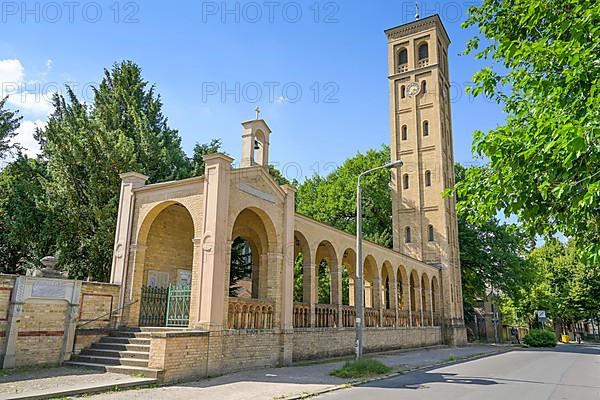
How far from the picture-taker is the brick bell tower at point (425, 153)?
33.7m

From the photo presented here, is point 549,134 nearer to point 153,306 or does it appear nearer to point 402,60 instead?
point 153,306

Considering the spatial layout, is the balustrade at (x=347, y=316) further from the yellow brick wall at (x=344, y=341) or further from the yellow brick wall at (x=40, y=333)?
the yellow brick wall at (x=40, y=333)

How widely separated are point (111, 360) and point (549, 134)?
11.3 meters

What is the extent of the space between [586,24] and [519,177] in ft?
7.59

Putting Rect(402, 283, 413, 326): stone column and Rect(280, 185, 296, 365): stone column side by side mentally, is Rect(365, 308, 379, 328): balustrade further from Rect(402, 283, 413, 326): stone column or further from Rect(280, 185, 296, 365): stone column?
Rect(280, 185, 296, 365): stone column

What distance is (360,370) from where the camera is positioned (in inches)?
513

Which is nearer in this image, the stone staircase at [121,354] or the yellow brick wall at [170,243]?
the stone staircase at [121,354]

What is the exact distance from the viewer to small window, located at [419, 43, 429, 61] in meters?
37.6

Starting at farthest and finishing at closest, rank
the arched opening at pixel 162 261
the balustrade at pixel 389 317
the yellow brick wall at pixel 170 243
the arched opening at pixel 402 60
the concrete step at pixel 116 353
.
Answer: the arched opening at pixel 402 60 → the balustrade at pixel 389 317 → the yellow brick wall at pixel 170 243 → the arched opening at pixel 162 261 → the concrete step at pixel 116 353

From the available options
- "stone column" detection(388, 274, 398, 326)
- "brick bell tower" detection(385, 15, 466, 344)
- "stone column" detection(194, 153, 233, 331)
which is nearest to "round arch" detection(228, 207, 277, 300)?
"stone column" detection(194, 153, 233, 331)

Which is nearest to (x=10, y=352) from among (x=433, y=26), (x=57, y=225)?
(x=57, y=225)

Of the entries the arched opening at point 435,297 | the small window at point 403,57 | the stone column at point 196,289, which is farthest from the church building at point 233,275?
the small window at point 403,57

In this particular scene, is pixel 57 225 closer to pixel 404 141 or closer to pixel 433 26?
pixel 404 141

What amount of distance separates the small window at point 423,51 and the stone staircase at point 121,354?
1257 inches
